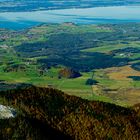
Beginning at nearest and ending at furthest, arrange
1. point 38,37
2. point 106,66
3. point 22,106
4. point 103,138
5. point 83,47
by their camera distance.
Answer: point 103,138 → point 22,106 → point 106,66 → point 83,47 → point 38,37

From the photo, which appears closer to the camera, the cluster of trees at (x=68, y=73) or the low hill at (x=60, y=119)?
the low hill at (x=60, y=119)

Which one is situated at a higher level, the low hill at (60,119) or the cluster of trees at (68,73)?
the low hill at (60,119)

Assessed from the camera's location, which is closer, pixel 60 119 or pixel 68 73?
pixel 60 119

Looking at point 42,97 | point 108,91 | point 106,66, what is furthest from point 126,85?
point 42,97

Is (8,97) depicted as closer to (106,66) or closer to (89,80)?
(89,80)

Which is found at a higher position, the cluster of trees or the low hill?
the low hill

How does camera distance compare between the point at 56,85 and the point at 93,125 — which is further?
the point at 56,85

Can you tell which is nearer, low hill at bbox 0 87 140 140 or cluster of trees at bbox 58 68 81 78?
low hill at bbox 0 87 140 140

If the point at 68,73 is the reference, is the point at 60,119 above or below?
above
